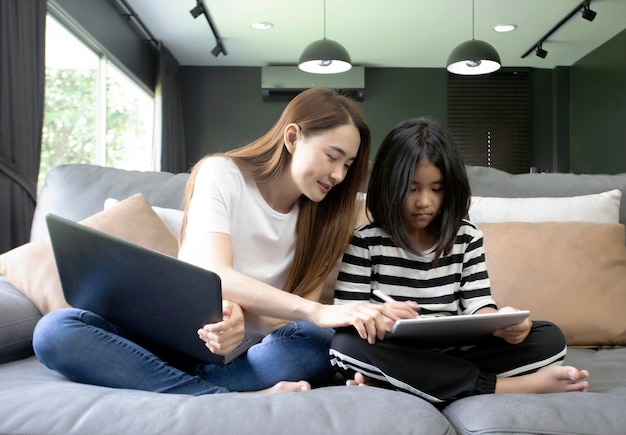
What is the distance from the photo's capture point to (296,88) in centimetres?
712

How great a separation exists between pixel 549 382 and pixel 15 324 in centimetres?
115

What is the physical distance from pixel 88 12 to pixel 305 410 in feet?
14.0

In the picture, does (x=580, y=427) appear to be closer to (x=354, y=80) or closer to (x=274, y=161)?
(x=274, y=161)

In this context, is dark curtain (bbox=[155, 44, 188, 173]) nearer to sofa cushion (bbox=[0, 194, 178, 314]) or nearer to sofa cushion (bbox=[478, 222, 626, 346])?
sofa cushion (bbox=[0, 194, 178, 314])

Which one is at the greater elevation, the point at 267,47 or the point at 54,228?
the point at 267,47

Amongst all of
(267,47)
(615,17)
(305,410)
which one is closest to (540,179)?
(305,410)

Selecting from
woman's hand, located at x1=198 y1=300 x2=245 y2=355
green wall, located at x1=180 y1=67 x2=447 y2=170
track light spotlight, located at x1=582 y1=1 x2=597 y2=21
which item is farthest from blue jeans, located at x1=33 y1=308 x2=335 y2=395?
green wall, located at x1=180 y1=67 x2=447 y2=170

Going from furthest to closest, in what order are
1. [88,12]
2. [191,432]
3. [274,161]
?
1. [88,12]
2. [274,161]
3. [191,432]

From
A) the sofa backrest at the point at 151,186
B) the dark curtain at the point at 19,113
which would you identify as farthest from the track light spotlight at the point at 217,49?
the sofa backrest at the point at 151,186

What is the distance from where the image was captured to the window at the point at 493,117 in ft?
23.8

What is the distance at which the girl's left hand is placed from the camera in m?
1.24

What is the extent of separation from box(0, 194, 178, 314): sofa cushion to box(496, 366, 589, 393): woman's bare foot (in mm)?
939

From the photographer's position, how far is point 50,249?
1595 millimetres

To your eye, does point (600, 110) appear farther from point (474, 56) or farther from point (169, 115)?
point (169, 115)
